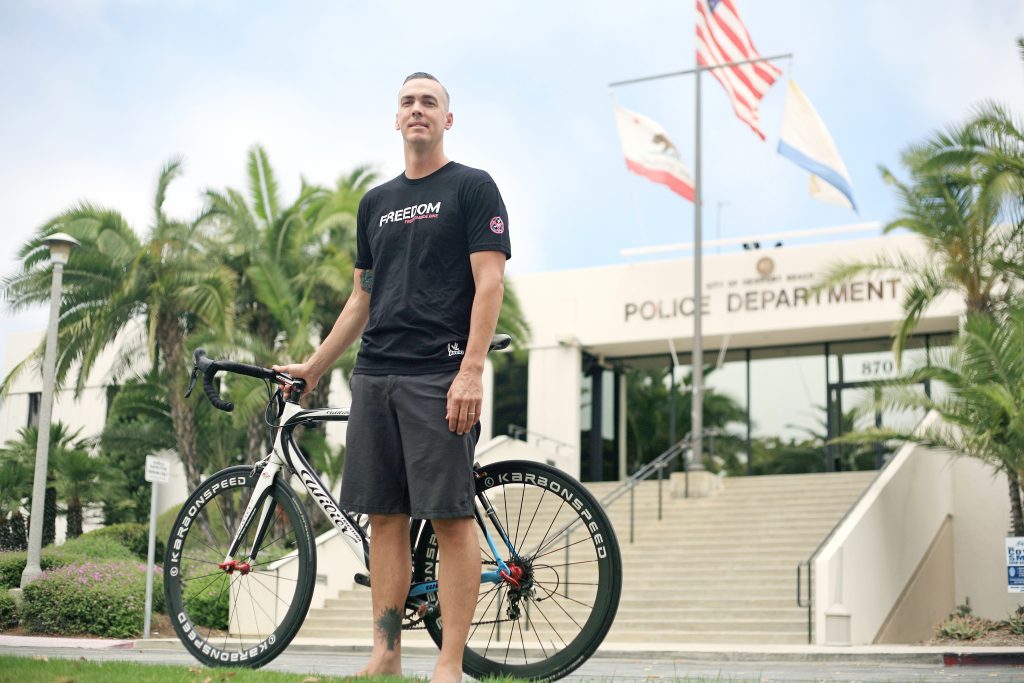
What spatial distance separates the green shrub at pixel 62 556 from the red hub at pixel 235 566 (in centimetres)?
1031

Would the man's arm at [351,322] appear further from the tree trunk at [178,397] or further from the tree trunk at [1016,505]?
the tree trunk at [178,397]

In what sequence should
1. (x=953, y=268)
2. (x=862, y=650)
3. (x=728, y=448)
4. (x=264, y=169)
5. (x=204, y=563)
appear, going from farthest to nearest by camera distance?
(x=728, y=448) < (x=264, y=169) < (x=953, y=268) < (x=862, y=650) < (x=204, y=563)

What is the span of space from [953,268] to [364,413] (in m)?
14.6

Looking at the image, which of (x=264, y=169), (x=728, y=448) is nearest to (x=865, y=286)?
(x=728, y=448)

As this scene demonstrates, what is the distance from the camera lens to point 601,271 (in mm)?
26469

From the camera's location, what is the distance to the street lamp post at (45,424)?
1362cm

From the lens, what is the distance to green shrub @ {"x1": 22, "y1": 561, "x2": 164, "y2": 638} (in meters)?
12.8

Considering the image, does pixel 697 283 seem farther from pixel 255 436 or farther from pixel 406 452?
pixel 406 452

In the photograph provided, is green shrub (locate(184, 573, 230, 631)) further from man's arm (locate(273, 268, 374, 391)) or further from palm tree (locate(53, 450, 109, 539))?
palm tree (locate(53, 450, 109, 539))

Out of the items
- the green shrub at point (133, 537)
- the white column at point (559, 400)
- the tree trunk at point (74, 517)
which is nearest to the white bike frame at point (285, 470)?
the green shrub at point (133, 537)

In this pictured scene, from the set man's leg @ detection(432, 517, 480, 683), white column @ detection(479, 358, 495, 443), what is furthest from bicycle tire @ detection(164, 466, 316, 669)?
white column @ detection(479, 358, 495, 443)

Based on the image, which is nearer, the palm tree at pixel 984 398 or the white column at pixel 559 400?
the palm tree at pixel 984 398

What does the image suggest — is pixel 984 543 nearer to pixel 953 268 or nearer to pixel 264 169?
pixel 953 268

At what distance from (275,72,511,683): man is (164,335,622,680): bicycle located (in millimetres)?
176
